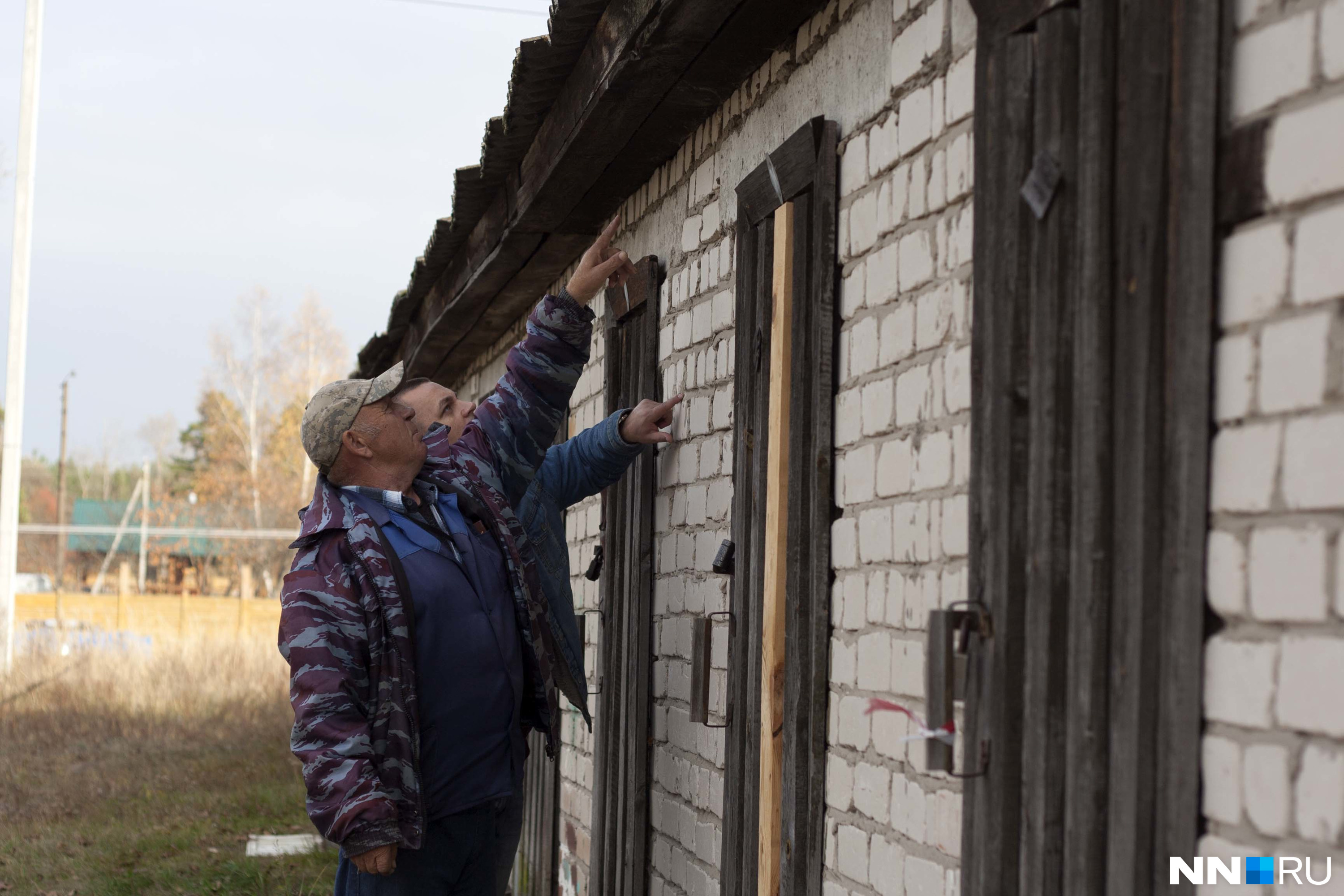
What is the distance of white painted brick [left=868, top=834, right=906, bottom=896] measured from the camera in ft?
8.54

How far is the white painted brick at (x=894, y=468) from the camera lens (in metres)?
2.65

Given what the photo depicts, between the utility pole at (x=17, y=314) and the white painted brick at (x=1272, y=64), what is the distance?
16.4m

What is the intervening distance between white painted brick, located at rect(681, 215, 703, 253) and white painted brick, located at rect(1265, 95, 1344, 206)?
265 cm

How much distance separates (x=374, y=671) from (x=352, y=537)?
0.36m

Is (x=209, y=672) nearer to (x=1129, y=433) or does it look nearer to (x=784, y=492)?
(x=784, y=492)

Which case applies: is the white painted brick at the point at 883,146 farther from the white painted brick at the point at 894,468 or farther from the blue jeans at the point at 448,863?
the blue jeans at the point at 448,863

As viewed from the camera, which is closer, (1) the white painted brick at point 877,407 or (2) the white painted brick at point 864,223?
(1) the white painted brick at point 877,407

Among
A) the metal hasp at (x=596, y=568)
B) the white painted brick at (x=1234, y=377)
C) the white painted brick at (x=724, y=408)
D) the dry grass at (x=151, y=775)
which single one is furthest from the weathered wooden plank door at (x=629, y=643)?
the white painted brick at (x=1234, y=377)

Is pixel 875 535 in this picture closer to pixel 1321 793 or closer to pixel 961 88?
pixel 961 88

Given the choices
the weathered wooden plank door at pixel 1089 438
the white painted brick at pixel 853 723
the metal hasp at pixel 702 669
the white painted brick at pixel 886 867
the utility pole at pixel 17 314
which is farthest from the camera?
the utility pole at pixel 17 314

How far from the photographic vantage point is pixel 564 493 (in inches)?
173

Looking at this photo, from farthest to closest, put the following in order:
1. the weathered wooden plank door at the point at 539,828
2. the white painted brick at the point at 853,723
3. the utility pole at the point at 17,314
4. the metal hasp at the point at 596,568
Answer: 1. the utility pole at the point at 17,314
2. the weathered wooden plank door at the point at 539,828
3. the metal hasp at the point at 596,568
4. the white painted brick at the point at 853,723

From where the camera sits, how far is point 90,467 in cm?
6488

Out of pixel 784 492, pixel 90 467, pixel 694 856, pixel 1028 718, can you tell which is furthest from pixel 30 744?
pixel 90 467
